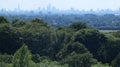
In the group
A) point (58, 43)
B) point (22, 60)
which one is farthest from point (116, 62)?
point (22, 60)

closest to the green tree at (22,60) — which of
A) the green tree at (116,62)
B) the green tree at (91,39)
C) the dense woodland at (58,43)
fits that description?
the dense woodland at (58,43)

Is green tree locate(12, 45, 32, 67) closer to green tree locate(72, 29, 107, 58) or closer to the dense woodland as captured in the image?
the dense woodland

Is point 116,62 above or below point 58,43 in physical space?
above

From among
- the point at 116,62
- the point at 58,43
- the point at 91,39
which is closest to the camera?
the point at 116,62

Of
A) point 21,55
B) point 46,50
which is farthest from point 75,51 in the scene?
point 21,55

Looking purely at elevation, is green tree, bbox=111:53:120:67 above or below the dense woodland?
above

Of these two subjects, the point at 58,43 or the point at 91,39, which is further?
the point at 58,43

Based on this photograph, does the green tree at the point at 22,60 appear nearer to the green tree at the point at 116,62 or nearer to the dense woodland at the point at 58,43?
the dense woodland at the point at 58,43

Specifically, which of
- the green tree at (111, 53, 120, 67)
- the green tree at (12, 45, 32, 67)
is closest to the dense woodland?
the green tree at (111, 53, 120, 67)

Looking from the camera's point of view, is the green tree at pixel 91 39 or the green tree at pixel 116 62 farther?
the green tree at pixel 91 39

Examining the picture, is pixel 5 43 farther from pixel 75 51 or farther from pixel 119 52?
pixel 119 52

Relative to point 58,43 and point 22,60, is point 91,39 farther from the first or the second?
point 22,60
